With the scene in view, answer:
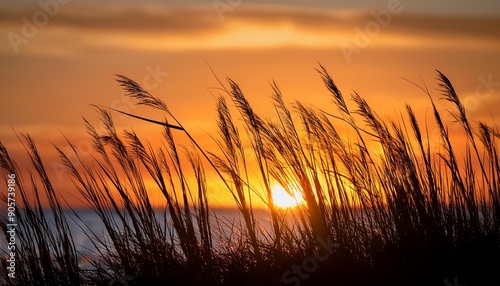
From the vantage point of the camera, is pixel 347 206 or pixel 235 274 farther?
pixel 347 206

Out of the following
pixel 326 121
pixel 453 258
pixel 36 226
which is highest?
pixel 326 121

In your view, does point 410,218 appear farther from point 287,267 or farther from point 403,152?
point 287,267

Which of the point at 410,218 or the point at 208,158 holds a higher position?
the point at 208,158

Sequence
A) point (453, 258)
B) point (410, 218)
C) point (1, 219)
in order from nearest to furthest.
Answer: point (453, 258), point (410, 218), point (1, 219)

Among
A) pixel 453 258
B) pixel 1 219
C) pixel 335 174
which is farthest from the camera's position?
pixel 1 219

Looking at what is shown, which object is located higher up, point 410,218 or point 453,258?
point 410,218

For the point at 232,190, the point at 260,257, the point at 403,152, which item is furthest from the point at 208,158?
the point at 403,152

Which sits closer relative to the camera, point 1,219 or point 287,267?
point 287,267

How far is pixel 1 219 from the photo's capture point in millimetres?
4879

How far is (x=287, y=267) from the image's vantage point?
13.3 ft

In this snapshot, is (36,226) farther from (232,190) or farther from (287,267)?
(287,267)

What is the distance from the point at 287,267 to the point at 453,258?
956mm

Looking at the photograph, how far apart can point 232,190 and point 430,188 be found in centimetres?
129

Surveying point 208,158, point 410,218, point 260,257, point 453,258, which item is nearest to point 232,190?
point 208,158
